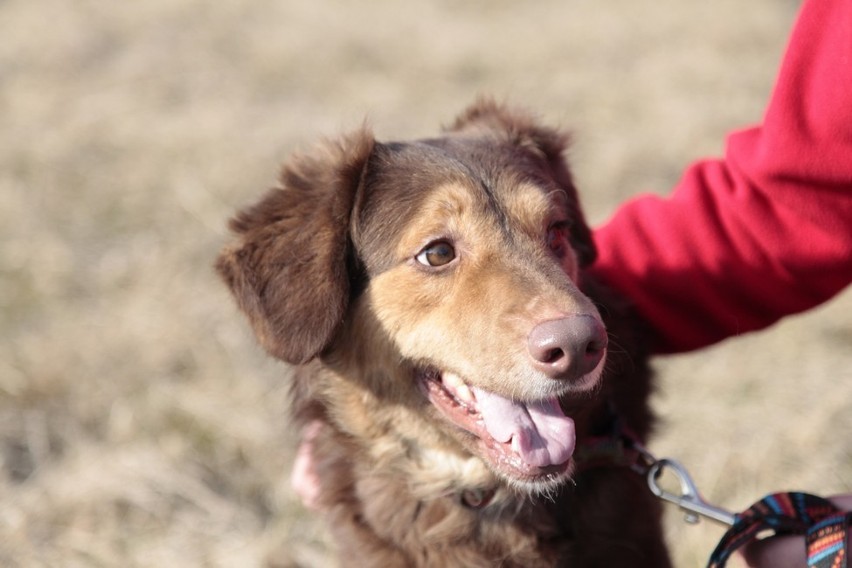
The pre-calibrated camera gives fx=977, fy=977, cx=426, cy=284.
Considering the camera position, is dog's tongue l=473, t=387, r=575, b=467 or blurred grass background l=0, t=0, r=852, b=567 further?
blurred grass background l=0, t=0, r=852, b=567

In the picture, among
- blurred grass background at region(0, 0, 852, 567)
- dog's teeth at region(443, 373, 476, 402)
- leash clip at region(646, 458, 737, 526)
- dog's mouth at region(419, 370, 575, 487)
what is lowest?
blurred grass background at region(0, 0, 852, 567)

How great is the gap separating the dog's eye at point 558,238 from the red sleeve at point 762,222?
14.5 inches

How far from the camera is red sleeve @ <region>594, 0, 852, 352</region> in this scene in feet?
9.29

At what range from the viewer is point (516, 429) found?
2627 millimetres

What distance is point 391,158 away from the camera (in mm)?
2979

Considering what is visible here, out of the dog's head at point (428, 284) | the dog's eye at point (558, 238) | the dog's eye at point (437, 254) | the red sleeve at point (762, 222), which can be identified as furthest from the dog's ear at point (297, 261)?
the red sleeve at point (762, 222)

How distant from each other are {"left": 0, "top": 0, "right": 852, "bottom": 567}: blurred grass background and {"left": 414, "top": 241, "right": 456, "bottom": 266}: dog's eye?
713mm

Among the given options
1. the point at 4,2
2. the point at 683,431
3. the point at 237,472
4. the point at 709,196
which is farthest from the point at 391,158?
the point at 4,2

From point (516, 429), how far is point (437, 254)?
543mm

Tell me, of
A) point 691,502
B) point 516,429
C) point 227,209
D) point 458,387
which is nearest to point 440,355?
point 458,387

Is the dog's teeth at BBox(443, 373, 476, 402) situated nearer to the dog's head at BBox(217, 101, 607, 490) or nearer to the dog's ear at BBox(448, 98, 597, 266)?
the dog's head at BBox(217, 101, 607, 490)

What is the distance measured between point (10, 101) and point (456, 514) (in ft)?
26.3

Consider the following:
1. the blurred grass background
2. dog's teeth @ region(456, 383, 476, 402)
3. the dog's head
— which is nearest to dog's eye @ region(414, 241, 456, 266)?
the dog's head

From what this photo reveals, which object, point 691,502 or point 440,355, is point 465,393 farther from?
point 691,502
